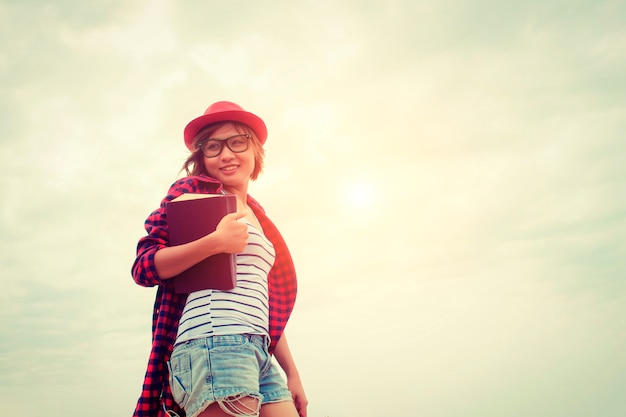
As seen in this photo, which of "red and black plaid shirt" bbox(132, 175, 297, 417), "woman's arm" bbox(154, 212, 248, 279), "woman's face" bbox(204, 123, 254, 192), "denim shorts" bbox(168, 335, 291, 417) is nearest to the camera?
"denim shorts" bbox(168, 335, 291, 417)

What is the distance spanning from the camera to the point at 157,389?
3.20 m

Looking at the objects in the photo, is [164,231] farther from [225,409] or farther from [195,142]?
[225,409]

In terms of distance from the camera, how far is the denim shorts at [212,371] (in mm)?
2867

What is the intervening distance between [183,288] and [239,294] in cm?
35

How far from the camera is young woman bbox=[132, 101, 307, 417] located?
115 inches

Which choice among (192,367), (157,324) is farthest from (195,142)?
(192,367)

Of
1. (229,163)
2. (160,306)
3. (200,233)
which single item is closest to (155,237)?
(200,233)

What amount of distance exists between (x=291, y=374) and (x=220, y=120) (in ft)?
6.63

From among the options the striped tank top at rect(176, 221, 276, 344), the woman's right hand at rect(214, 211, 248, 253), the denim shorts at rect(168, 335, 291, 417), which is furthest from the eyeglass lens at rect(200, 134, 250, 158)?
the denim shorts at rect(168, 335, 291, 417)

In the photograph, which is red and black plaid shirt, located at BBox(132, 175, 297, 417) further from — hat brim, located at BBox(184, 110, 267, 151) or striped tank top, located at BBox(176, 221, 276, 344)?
hat brim, located at BBox(184, 110, 267, 151)

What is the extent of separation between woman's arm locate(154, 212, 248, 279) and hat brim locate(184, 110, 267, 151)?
1016 mm

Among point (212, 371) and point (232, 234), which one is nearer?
point (212, 371)

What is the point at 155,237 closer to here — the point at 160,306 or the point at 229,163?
the point at 160,306

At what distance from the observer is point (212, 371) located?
290 cm
